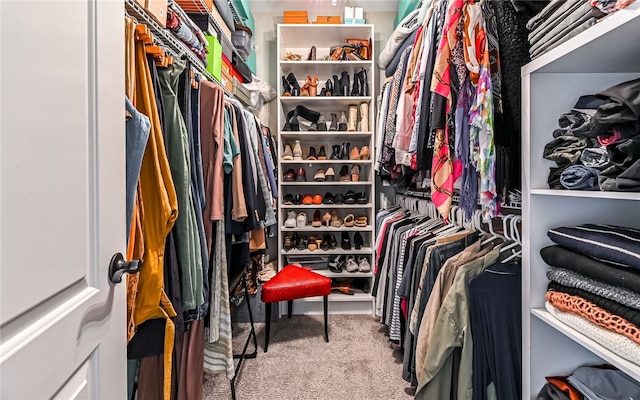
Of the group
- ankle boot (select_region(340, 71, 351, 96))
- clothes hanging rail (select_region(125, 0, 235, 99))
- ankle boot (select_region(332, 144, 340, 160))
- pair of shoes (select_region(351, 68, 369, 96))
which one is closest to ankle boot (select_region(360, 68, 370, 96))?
pair of shoes (select_region(351, 68, 369, 96))

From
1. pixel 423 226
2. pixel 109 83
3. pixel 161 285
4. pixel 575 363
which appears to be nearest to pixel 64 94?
pixel 109 83

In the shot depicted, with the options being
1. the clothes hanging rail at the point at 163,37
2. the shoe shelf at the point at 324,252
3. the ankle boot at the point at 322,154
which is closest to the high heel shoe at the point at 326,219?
the shoe shelf at the point at 324,252

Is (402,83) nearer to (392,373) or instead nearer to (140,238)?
(140,238)

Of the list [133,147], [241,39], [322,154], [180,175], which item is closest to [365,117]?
[322,154]

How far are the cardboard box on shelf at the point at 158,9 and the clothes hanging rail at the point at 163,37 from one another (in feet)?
0.05

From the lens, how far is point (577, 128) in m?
0.81

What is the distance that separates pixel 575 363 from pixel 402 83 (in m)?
1.36

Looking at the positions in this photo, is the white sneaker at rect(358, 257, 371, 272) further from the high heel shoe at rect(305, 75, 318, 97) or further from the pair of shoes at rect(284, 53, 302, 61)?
the pair of shoes at rect(284, 53, 302, 61)

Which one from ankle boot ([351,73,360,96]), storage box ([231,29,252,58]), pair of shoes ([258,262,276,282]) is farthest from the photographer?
ankle boot ([351,73,360,96])

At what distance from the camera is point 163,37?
1217 millimetres

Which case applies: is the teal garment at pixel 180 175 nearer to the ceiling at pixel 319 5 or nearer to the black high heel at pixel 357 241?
the black high heel at pixel 357 241

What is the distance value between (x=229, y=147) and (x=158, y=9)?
0.54 meters

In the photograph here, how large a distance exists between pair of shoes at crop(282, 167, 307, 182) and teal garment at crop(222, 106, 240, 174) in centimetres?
127

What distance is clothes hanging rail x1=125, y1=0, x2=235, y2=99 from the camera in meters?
1.00
